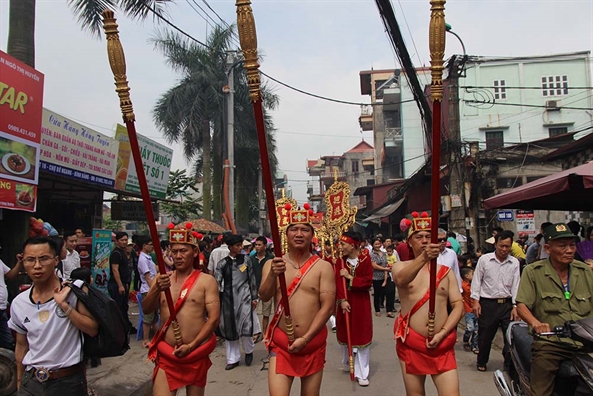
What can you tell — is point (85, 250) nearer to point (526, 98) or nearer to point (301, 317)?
point (301, 317)

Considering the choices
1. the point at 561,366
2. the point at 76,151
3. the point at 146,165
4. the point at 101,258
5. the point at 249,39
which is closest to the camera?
the point at 249,39

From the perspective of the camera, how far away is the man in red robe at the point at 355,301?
6070mm

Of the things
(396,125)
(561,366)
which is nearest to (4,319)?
(561,366)

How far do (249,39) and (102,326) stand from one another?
2.07 m

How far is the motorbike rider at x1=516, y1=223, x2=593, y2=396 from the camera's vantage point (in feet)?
11.6

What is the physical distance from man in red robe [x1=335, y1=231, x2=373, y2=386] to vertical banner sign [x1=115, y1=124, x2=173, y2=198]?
733 centimetres

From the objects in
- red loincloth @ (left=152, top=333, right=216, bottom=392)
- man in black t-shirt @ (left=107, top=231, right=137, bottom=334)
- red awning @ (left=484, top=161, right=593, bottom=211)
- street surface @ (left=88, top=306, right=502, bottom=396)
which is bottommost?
street surface @ (left=88, top=306, right=502, bottom=396)

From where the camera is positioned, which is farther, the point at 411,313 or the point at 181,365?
the point at 411,313

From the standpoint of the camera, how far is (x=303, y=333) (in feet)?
12.0

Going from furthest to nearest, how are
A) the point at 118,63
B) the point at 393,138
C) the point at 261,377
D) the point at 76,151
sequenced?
the point at 393,138
the point at 76,151
the point at 261,377
the point at 118,63

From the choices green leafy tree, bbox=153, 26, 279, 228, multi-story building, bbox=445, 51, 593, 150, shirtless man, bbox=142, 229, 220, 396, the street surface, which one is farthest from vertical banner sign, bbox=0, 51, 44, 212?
multi-story building, bbox=445, 51, 593, 150

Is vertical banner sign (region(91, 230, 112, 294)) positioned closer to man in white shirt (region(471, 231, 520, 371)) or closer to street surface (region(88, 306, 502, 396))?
street surface (region(88, 306, 502, 396))

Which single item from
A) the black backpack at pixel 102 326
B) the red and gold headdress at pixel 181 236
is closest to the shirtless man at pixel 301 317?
the red and gold headdress at pixel 181 236

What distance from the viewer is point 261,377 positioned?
6383 mm
